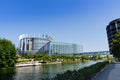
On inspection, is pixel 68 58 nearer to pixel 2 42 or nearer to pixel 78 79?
pixel 2 42

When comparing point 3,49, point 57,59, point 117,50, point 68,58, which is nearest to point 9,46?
point 3,49

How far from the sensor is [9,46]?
241 feet

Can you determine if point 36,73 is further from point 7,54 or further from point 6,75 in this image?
point 7,54

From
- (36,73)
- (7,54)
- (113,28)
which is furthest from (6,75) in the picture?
(113,28)

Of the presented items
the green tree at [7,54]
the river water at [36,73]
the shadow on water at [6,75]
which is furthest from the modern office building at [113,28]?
the shadow on water at [6,75]

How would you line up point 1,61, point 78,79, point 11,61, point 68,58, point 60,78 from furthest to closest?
point 68,58 < point 11,61 < point 1,61 < point 78,79 < point 60,78

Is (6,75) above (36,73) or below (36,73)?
above

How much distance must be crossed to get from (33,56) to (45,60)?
396 inches

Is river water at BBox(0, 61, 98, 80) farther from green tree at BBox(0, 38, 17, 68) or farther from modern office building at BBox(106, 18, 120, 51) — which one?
modern office building at BBox(106, 18, 120, 51)

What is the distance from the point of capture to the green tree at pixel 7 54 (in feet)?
227

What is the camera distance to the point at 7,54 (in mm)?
71500

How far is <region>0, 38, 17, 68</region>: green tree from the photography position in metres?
69.2

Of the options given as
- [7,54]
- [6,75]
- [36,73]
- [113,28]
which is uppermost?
[113,28]

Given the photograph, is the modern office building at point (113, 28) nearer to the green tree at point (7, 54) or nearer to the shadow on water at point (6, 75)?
the green tree at point (7, 54)
